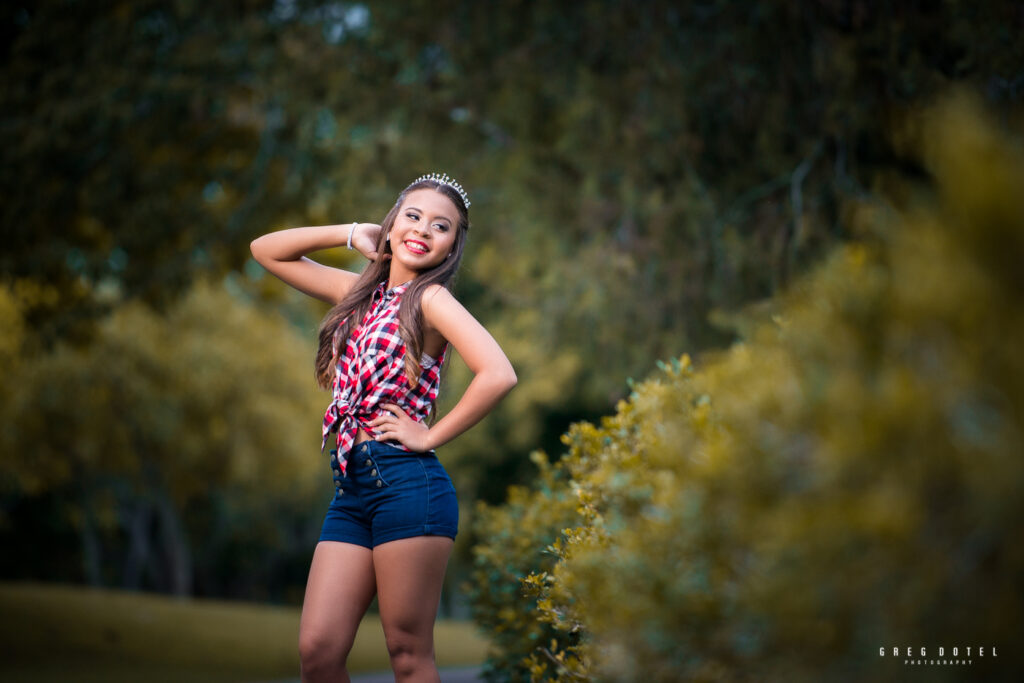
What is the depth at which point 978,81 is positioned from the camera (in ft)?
16.3

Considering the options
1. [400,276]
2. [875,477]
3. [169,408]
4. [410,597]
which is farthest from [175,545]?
[875,477]

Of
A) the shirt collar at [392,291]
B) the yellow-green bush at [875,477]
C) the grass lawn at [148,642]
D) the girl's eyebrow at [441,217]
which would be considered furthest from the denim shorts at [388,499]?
the grass lawn at [148,642]

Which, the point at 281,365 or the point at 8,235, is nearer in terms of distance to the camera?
the point at 8,235

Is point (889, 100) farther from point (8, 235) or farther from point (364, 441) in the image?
point (8, 235)

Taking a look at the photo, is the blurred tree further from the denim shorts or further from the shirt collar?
the denim shorts

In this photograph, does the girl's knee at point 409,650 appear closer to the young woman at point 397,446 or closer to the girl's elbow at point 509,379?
the young woman at point 397,446

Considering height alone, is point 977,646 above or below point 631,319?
below

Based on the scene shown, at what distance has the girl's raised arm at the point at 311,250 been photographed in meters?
3.57

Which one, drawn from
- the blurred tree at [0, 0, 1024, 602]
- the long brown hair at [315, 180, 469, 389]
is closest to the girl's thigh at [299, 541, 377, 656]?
the long brown hair at [315, 180, 469, 389]

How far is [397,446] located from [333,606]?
0.52 m

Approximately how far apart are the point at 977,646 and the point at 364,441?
2.04m

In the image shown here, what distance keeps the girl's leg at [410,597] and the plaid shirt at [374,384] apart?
12.4 inches

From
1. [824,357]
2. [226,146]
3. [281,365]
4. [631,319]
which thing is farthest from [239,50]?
[281,365]

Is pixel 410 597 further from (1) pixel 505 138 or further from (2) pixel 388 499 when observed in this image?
(1) pixel 505 138
